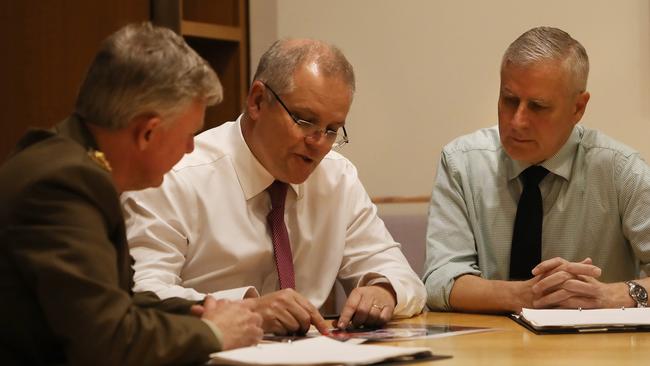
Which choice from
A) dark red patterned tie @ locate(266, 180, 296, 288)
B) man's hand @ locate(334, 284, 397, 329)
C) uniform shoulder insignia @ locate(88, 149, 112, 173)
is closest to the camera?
uniform shoulder insignia @ locate(88, 149, 112, 173)

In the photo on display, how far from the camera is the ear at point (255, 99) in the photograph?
8.43 ft

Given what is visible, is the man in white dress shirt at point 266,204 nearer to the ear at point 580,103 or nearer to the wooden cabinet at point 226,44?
the ear at point 580,103

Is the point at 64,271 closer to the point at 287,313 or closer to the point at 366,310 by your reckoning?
the point at 287,313

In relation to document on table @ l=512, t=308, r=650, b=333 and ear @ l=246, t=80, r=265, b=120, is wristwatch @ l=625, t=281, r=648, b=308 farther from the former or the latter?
ear @ l=246, t=80, r=265, b=120

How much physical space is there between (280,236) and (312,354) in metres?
0.94

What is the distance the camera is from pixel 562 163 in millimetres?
2840

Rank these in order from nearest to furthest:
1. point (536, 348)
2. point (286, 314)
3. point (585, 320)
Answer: point (536, 348)
point (286, 314)
point (585, 320)

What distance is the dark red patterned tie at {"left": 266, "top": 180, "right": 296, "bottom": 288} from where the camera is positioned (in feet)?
8.31

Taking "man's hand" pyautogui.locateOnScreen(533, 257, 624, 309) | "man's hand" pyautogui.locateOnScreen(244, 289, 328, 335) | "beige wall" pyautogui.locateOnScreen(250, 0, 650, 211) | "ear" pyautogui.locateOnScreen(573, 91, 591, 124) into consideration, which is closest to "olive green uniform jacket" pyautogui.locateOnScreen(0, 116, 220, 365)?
"man's hand" pyautogui.locateOnScreen(244, 289, 328, 335)

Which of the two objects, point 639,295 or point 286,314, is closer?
point 286,314

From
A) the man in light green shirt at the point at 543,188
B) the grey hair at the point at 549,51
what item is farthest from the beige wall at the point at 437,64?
the grey hair at the point at 549,51

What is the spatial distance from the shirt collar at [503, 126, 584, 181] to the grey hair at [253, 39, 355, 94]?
0.63m

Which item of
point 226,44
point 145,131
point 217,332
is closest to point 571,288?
point 217,332

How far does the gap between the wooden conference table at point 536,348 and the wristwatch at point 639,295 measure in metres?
0.34
